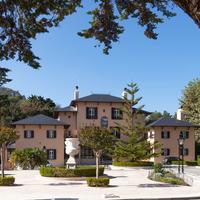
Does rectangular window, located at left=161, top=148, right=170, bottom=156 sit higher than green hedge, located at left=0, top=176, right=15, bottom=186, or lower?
higher

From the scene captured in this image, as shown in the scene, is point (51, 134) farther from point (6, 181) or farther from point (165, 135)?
point (6, 181)

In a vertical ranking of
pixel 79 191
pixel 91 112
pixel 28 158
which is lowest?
pixel 79 191

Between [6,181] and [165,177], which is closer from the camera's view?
[6,181]

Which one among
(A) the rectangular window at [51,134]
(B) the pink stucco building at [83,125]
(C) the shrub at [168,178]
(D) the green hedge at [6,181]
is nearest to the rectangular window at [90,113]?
(B) the pink stucco building at [83,125]

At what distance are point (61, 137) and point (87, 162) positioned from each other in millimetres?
4634

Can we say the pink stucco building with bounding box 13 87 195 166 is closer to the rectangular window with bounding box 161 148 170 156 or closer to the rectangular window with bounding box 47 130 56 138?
the rectangular window with bounding box 47 130 56 138

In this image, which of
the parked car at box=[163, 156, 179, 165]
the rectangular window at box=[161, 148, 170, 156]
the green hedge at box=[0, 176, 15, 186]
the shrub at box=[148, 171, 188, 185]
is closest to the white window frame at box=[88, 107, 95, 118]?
the rectangular window at box=[161, 148, 170, 156]

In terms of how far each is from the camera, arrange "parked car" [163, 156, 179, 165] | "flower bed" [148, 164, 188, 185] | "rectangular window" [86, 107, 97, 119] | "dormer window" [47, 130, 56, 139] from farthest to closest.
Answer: "rectangular window" [86, 107, 97, 119]
"dormer window" [47, 130, 56, 139]
"parked car" [163, 156, 179, 165]
"flower bed" [148, 164, 188, 185]

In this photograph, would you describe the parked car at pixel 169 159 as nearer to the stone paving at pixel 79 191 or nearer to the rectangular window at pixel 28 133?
the rectangular window at pixel 28 133

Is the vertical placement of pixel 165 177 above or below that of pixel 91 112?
below

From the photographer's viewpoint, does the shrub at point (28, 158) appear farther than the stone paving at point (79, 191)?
Yes

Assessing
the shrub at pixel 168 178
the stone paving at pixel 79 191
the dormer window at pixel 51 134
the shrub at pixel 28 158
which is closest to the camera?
the stone paving at pixel 79 191

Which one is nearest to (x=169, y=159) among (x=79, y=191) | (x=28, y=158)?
(x=28, y=158)

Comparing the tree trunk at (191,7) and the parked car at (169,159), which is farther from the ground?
the tree trunk at (191,7)
